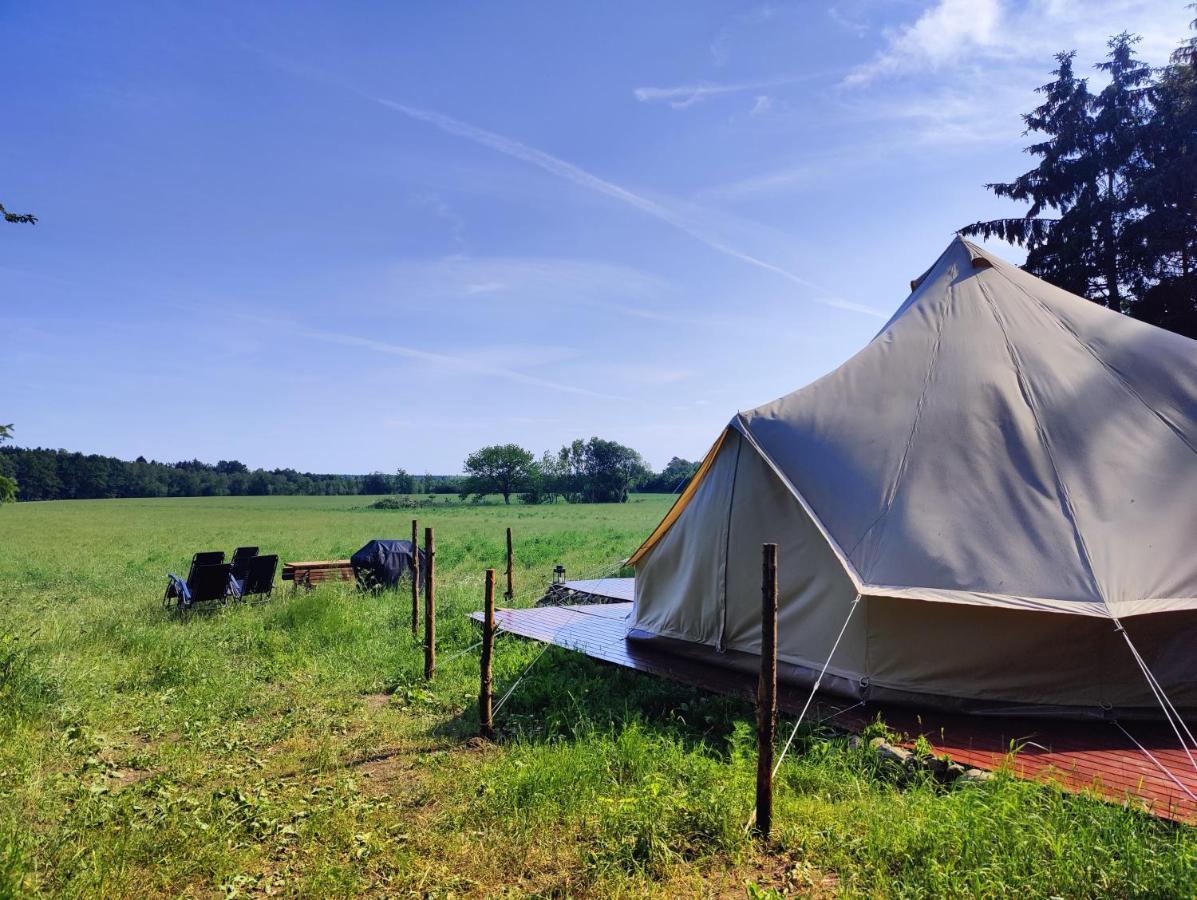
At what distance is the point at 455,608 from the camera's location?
10617mm

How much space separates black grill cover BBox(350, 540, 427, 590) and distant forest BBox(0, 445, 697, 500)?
4819cm

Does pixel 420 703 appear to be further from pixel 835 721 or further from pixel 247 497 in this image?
pixel 247 497

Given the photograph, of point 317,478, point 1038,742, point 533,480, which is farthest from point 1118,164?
point 317,478

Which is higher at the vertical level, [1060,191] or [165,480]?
[1060,191]

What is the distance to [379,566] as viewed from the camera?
12.6 meters

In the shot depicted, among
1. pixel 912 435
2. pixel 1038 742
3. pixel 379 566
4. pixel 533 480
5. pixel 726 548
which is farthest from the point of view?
pixel 533 480

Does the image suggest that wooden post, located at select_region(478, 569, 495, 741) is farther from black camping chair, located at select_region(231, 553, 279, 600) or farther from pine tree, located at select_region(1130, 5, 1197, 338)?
pine tree, located at select_region(1130, 5, 1197, 338)

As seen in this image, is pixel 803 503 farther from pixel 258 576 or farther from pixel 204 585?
pixel 258 576

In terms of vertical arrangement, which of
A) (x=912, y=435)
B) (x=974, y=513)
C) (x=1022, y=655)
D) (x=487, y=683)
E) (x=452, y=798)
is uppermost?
(x=912, y=435)

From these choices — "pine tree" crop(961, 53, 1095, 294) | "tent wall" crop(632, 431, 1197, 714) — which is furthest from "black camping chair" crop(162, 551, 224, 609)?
"pine tree" crop(961, 53, 1095, 294)

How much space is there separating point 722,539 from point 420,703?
3305 millimetres

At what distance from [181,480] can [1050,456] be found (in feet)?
277

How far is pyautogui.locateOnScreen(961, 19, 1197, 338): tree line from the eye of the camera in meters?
17.2

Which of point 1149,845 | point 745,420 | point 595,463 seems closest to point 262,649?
point 745,420
